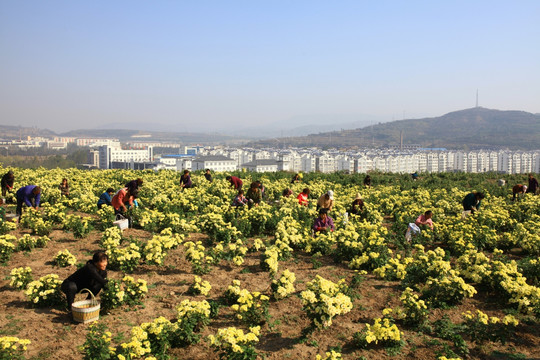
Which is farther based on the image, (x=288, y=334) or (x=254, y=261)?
(x=254, y=261)

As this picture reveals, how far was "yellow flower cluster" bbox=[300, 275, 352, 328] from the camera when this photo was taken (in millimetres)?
5953

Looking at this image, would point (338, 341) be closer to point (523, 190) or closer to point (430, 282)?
point (430, 282)

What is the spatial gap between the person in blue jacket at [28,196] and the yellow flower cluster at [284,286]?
802cm

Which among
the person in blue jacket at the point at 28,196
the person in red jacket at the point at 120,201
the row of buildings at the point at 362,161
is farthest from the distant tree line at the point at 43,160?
the person in red jacket at the point at 120,201

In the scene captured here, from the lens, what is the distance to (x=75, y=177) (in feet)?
62.3

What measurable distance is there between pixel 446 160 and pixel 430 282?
572 feet

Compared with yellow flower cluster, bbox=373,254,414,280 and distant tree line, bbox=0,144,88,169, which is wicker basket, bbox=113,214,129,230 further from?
distant tree line, bbox=0,144,88,169

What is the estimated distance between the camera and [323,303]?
19.8 ft

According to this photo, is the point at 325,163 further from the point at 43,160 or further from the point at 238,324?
the point at 238,324

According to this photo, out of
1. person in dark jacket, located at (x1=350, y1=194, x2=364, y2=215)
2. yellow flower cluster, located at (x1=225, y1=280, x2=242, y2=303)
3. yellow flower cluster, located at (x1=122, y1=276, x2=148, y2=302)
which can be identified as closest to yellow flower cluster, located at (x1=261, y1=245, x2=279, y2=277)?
yellow flower cluster, located at (x1=225, y1=280, x2=242, y2=303)

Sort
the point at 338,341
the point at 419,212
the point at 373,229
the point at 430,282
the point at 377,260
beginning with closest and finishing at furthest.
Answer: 1. the point at 338,341
2. the point at 430,282
3. the point at 377,260
4. the point at 373,229
5. the point at 419,212

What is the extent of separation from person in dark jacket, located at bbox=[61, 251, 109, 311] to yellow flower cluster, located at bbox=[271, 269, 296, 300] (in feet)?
9.00

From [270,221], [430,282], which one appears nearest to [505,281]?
[430,282]

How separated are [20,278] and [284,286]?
4327 mm
